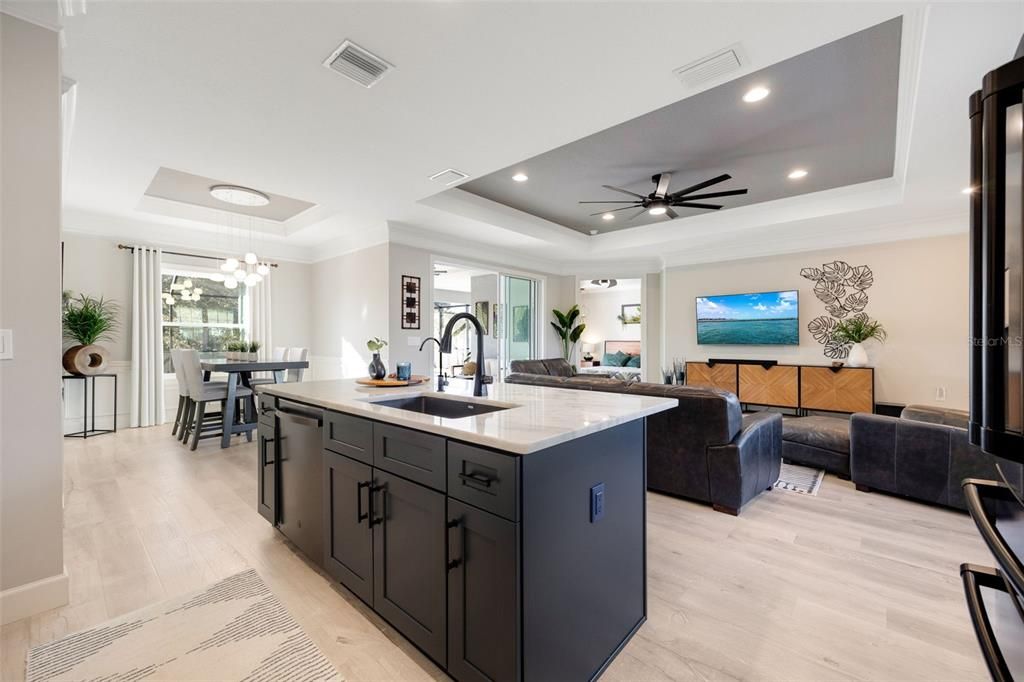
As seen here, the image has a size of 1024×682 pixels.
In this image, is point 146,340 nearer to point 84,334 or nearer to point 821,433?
point 84,334

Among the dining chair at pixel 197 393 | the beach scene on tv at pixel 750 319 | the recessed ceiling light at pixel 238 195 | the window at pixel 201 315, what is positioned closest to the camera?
the dining chair at pixel 197 393

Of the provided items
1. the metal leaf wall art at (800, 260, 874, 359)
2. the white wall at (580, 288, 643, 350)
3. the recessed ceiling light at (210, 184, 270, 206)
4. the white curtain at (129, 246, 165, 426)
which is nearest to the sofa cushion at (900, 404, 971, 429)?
the metal leaf wall art at (800, 260, 874, 359)

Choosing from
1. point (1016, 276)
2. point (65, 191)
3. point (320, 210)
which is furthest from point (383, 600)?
point (65, 191)

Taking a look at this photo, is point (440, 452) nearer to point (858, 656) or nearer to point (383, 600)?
point (383, 600)

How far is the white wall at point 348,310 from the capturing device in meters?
5.61

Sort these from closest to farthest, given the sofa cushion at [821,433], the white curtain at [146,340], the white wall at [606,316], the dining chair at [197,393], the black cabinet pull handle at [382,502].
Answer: the black cabinet pull handle at [382,502], the sofa cushion at [821,433], the dining chair at [197,393], the white curtain at [146,340], the white wall at [606,316]

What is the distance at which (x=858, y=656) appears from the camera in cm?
162

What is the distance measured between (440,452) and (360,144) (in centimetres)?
280

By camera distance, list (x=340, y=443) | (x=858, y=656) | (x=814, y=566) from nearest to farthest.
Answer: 1. (x=858, y=656)
2. (x=340, y=443)
3. (x=814, y=566)

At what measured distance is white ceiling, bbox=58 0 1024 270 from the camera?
6.51 feet

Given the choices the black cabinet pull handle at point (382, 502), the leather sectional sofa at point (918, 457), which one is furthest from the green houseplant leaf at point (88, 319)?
the leather sectional sofa at point (918, 457)

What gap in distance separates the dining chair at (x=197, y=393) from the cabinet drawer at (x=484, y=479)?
4246mm

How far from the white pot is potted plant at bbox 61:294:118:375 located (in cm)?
865

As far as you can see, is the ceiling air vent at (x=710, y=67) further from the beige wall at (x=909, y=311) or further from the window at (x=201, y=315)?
the window at (x=201, y=315)
